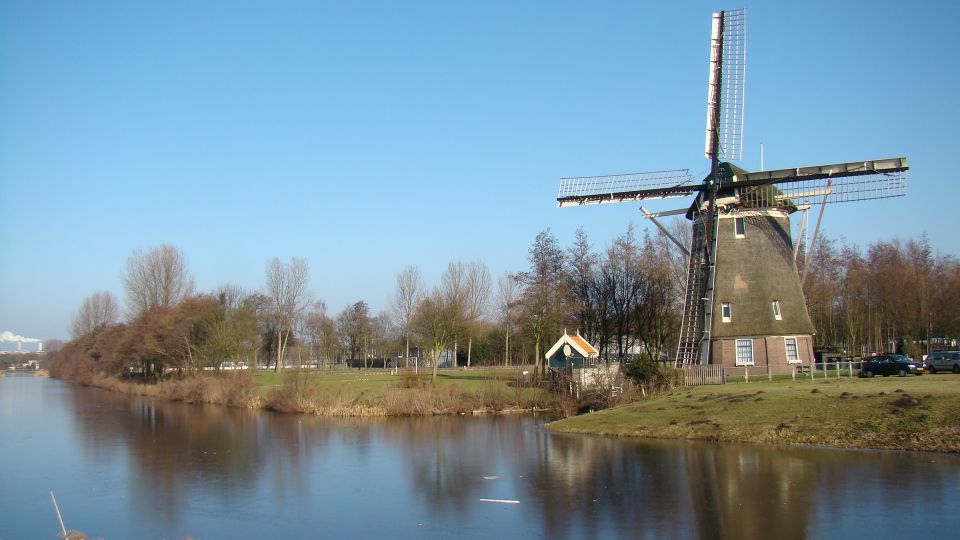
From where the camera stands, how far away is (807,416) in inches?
837

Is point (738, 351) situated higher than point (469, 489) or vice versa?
point (738, 351)

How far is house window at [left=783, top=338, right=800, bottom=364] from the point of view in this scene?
108 ft

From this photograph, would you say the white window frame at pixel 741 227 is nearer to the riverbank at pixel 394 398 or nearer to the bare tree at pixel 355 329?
the riverbank at pixel 394 398

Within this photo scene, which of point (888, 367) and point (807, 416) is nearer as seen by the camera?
point (807, 416)

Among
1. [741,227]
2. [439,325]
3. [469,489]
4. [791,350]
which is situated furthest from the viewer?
[439,325]

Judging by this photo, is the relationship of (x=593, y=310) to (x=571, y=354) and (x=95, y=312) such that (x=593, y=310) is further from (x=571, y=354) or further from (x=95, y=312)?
(x=95, y=312)

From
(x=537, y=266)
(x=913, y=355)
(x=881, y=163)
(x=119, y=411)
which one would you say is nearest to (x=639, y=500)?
(x=881, y=163)

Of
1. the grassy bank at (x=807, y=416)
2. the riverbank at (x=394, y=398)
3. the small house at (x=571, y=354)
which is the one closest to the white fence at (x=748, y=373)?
the grassy bank at (x=807, y=416)

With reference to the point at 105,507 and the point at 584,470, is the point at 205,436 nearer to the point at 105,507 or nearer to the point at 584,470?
the point at 105,507

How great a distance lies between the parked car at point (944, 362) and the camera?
31.3 m

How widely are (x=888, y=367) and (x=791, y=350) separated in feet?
13.3

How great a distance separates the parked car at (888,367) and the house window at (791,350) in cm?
298

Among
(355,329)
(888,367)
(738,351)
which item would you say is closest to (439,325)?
(738,351)

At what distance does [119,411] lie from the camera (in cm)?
4231
